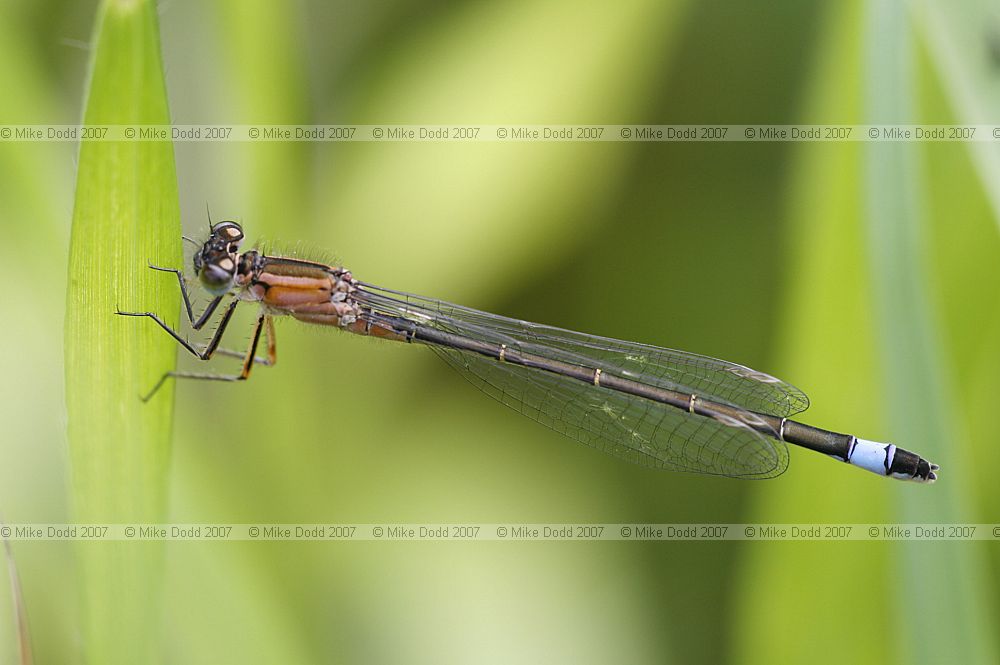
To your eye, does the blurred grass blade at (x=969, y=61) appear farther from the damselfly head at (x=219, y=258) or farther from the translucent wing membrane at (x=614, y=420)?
the damselfly head at (x=219, y=258)

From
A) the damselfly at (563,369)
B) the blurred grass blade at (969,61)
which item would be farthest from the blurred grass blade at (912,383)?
the damselfly at (563,369)

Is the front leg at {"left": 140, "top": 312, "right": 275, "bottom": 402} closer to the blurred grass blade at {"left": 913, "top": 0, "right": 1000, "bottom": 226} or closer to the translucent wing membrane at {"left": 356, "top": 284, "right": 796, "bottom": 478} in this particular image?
the translucent wing membrane at {"left": 356, "top": 284, "right": 796, "bottom": 478}

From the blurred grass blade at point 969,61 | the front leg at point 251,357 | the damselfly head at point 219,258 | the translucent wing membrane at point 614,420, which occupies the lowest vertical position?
the translucent wing membrane at point 614,420

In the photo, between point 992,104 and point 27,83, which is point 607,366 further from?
point 27,83

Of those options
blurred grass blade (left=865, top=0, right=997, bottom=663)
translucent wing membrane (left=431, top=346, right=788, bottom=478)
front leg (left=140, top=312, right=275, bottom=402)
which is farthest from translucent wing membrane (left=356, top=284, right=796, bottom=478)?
blurred grass blade (left=865, top=0, right=997, bottom=663)

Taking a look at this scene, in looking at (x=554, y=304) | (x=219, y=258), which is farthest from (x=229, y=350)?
(x=554, y=304)

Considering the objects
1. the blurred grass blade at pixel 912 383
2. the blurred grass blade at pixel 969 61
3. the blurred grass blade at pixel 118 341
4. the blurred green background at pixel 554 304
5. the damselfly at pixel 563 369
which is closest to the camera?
the blurred grass blade at pixel 118 341
